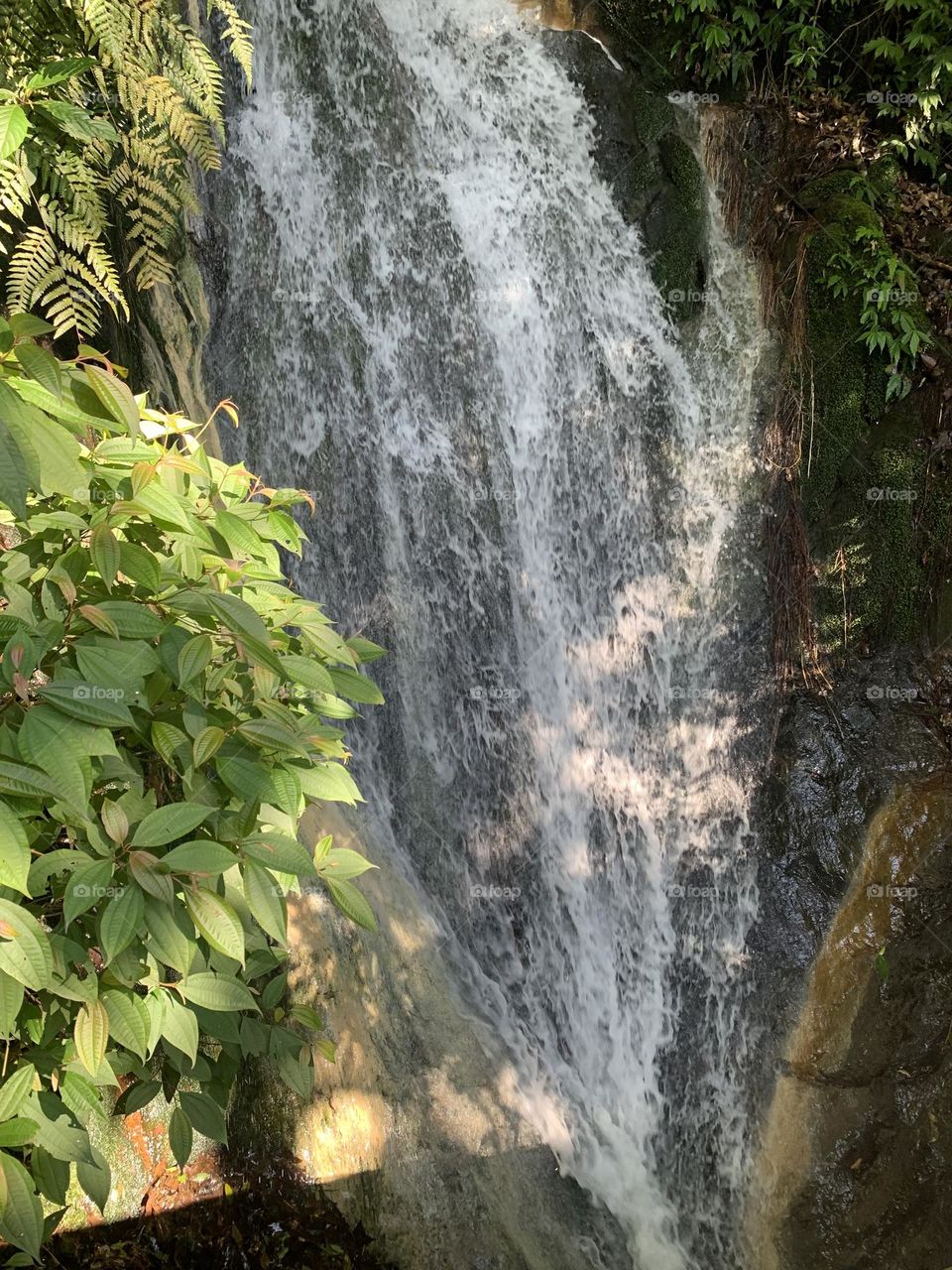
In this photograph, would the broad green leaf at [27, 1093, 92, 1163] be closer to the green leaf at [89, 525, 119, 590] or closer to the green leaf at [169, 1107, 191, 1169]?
the green leaf at [169, 1107, 191, 1169]

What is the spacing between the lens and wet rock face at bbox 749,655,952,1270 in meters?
4.03

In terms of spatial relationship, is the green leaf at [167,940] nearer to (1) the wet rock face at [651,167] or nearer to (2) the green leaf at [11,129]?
(2) the green leaf at [11,129]

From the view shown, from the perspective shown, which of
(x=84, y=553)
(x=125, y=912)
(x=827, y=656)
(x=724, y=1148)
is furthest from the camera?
(x=827, y=656)

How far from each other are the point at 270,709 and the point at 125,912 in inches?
16.4

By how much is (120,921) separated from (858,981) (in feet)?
11.9

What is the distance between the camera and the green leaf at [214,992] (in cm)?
178

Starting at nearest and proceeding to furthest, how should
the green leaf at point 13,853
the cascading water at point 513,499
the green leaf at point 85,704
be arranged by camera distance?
the green leaf at point 13,853 → the green leaf at point 85,704 → the cascading water at point 513,499

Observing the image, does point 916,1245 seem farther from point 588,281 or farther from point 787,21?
point 787,21

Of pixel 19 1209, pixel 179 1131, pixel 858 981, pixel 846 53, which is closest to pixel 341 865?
pixel 179 1131

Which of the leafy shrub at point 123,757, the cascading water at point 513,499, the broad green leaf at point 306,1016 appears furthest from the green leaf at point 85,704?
the cascading water at point 513,499

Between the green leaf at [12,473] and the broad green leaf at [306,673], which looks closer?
the green leaf at [12,473]

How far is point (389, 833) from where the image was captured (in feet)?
14.6

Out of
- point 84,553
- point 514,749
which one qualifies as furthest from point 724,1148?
point 84,553

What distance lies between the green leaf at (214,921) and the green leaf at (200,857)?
76 millimetres
